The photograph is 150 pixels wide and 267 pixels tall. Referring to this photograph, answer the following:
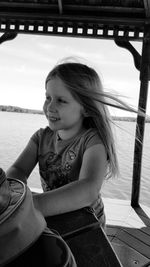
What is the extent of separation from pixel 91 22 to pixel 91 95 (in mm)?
2803

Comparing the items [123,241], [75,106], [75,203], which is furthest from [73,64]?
[123,241]

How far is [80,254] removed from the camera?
0.66m

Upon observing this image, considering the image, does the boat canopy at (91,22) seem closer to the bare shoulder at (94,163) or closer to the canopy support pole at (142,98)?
the canopy support pole at (142,98)

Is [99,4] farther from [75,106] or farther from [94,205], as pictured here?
[94,205]

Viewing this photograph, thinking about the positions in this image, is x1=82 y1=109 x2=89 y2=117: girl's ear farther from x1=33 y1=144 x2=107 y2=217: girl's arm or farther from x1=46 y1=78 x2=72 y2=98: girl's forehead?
x1=33 y1=144 x2=107 y2=217: girl's arm

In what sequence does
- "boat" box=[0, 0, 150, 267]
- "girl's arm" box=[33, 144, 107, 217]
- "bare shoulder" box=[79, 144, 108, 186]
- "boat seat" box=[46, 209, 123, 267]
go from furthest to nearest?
"boat" box=[0, 0, 150, 267] < "bare shoulder" box=[79, 144, 108, 186] < "girl's arm" box=[33, 144, 107, 217] < "boat seat" box=[46, 209, 123, 267]

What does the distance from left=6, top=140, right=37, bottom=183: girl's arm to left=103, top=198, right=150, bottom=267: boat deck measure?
156cm

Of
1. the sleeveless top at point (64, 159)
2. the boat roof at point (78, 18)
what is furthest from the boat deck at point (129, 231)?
the boat roof at point (78, 18)

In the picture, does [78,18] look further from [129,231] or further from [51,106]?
[51,106]

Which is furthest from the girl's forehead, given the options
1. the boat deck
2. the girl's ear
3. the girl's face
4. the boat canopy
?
the boat canopy

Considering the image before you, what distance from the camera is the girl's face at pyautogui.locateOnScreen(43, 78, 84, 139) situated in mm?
1416

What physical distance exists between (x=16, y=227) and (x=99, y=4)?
3.95 m

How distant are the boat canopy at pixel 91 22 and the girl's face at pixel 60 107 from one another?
8.38 ft

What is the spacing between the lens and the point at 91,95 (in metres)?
1.49
